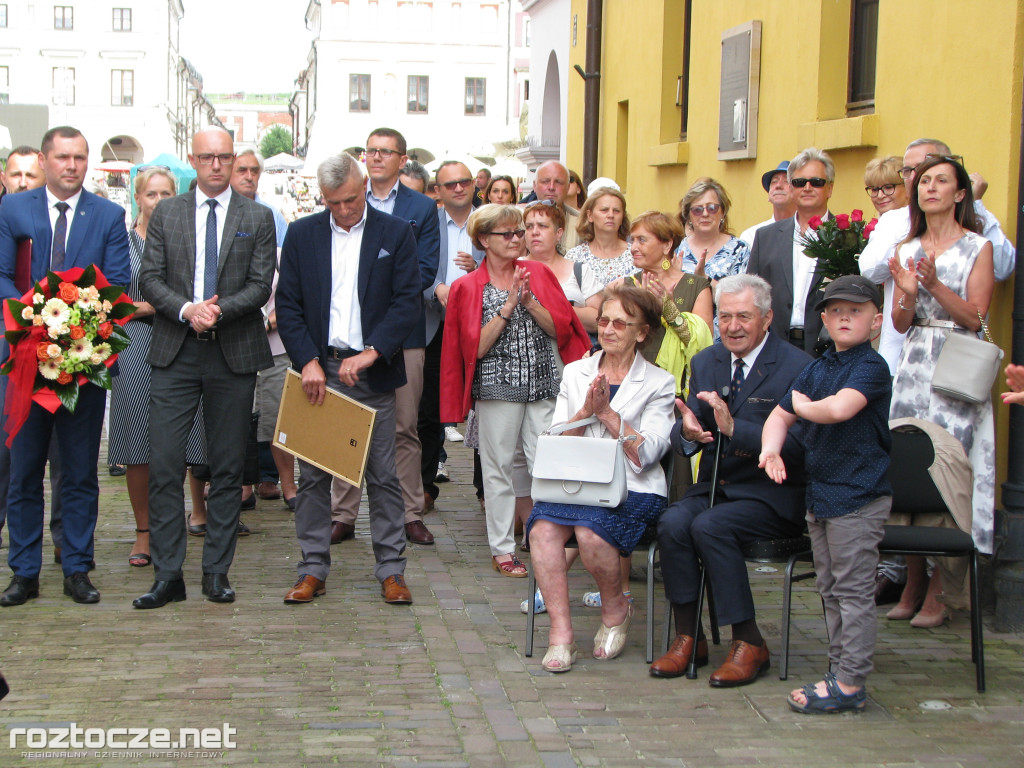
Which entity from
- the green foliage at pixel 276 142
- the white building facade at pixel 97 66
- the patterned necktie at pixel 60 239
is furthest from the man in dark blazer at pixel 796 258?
the green foliage at pixel 276 142

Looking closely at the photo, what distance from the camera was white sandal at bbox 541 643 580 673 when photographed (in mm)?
5531

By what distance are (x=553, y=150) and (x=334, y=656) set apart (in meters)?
16.0

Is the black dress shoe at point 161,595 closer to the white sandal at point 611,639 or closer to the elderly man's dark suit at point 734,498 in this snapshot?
the white sandal at point 611,639

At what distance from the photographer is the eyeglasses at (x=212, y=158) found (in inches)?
253

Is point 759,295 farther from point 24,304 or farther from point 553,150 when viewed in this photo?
point 553,150

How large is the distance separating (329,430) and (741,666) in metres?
2.43

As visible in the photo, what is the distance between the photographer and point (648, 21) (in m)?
13.9

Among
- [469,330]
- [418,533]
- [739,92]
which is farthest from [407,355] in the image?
[739,92]

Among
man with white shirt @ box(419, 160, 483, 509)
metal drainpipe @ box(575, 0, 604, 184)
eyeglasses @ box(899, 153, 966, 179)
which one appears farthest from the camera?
metal drainpipe @ box(575, 0, 604, 184)

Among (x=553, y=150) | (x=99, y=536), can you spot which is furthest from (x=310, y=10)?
(x=99, y=536)

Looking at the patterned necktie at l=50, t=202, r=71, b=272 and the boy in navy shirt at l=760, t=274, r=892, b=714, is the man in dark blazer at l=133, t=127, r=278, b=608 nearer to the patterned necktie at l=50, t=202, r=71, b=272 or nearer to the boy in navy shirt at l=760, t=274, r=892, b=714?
the patterned necktie at l=50, t=202, r=71, b=272

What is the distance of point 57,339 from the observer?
20.3 feet

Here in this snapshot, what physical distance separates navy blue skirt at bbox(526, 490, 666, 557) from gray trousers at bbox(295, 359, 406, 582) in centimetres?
113

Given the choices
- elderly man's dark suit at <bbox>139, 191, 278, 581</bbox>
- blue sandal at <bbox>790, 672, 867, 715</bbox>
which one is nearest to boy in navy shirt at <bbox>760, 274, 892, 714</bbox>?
blue sandal at <bbox>790, 672, 867, 715</bbox>
